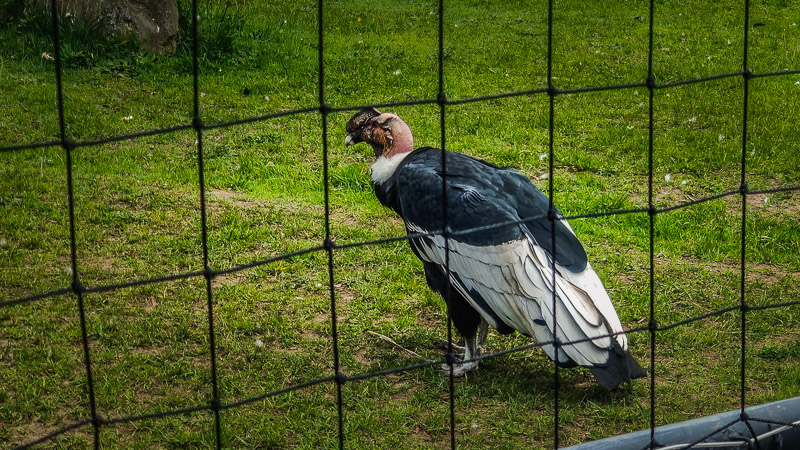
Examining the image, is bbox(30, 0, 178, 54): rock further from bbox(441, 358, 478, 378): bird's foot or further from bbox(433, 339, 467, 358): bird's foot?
bbox(441, 358, 478, 378): bird's foot

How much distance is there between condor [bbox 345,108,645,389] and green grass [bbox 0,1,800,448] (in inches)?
10.5

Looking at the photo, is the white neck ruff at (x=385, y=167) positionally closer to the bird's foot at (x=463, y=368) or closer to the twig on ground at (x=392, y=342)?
the twig on ground at (x=392, y=342)

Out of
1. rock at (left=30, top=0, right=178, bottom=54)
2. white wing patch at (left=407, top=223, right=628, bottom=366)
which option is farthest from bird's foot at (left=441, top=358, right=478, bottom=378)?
rock at (left=30, top=0, right=178, bottom=54)

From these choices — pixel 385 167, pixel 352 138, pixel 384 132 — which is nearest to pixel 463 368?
pixel 385 167

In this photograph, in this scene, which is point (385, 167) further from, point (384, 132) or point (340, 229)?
point (340, 229)

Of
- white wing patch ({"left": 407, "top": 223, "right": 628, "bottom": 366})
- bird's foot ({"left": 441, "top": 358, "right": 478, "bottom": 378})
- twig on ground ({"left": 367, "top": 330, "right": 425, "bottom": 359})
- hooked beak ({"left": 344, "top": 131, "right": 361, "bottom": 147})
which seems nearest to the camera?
white wing patch ({"left": 407, "top": 223, "right": 628, "bottom": 366})

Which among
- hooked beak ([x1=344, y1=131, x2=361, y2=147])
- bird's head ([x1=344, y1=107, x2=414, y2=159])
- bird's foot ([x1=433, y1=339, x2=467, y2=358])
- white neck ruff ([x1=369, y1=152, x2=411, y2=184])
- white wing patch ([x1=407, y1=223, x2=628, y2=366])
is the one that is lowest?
bird's foot ([x1=433, y1=339, x2=467, y2=358])

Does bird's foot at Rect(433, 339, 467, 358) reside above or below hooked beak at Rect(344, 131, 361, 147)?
below

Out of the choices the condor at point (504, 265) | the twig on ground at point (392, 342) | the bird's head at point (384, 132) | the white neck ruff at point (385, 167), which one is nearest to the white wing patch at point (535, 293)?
the condor at point (504, 265)

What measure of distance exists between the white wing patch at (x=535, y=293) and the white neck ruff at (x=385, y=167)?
527 millimetres

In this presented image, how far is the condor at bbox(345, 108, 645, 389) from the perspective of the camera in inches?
141

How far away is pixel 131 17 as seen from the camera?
24.5 feet

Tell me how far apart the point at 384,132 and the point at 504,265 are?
1022 mm

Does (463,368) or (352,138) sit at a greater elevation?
(352,138)
